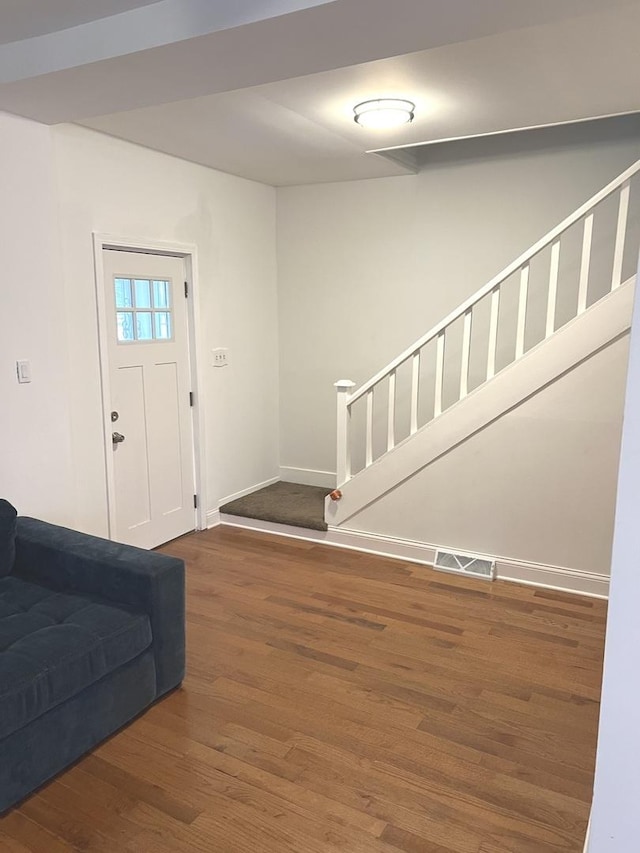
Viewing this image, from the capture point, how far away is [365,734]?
2.50 m

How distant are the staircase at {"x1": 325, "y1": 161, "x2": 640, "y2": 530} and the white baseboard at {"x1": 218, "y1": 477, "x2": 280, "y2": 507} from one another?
0.83m

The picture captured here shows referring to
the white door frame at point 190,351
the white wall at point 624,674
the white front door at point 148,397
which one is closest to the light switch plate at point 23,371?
the white door frame at point 190,351

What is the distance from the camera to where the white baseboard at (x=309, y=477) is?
18.0 feet

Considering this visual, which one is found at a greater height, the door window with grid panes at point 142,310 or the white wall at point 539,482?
the door window with grid panes at point 142,310

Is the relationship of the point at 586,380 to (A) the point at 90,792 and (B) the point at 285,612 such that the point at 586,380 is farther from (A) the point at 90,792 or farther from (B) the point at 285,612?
(A) the point at 90,792

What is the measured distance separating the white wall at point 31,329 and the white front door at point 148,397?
0.48 meters

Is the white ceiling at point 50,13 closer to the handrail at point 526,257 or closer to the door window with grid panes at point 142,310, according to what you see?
the door window with grid panes at point 142,310

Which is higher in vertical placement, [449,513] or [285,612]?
[449,513]

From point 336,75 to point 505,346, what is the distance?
7.83 feet

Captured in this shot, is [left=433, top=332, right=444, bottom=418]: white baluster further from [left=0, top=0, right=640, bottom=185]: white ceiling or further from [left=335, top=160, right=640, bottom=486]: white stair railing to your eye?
[left=0, top=0, right=640, bottom=185]: white ceiling

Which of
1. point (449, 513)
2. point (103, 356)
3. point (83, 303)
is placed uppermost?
point (83, 303)

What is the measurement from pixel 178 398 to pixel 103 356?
0.77 m

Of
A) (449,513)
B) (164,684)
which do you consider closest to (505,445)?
(449,513)

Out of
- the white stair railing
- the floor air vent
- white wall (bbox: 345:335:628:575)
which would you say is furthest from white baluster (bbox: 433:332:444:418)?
the floor air vent
